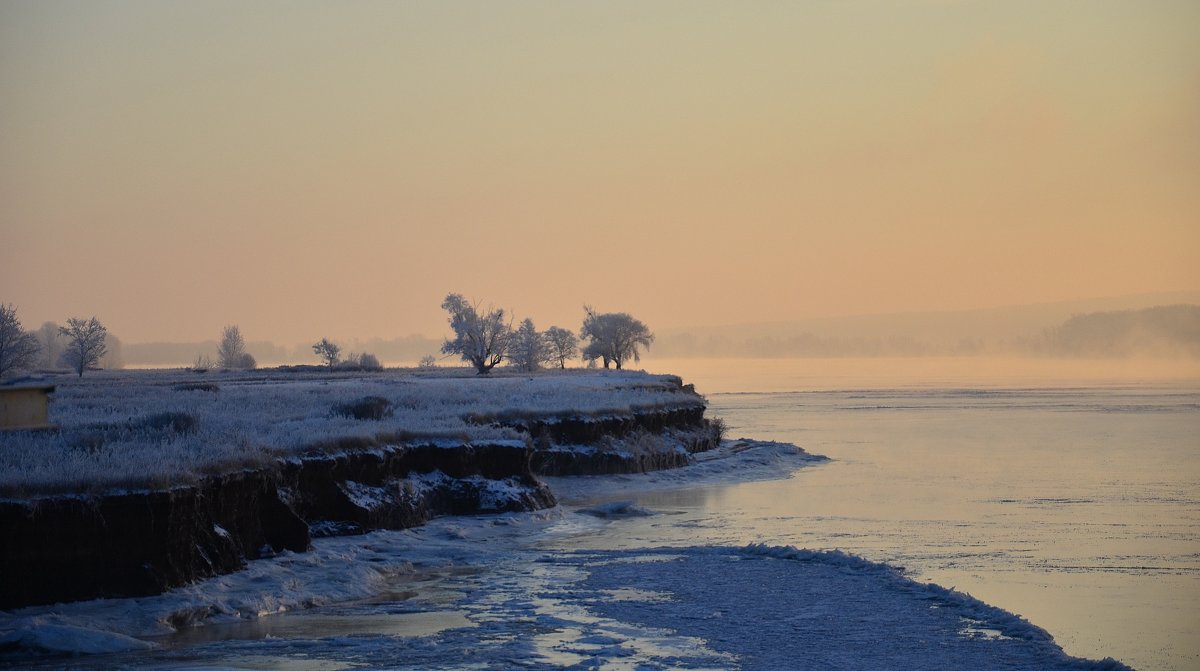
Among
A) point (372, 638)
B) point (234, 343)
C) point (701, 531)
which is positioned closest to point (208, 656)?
point (372, 638)

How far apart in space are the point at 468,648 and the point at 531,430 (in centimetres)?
2558

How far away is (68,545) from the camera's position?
17.7 metres

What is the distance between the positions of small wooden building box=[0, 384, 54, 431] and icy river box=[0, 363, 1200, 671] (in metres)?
6.78

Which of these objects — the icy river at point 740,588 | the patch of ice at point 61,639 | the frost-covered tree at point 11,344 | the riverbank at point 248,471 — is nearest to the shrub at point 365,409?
the riverbank at point 248,471

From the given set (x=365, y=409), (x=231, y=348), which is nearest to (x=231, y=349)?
(x=231, y=348)

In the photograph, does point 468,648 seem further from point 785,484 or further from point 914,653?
point 785,484

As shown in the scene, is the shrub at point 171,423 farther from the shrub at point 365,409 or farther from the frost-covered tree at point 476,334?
the frost-covered tree at point 476,334

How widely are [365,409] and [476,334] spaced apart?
74623 millimetres

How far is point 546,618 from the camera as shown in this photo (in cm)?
1783

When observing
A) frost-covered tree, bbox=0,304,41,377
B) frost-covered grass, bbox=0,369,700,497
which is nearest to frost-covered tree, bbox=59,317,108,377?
frost-covered tree, bbox=0,304,41,377

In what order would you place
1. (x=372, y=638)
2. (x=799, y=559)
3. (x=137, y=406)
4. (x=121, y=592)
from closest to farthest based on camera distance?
(x=372, y=638), (x=121, y=592), (x=799, y=559), (x=137, y=406)

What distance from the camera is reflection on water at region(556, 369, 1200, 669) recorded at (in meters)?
18.3

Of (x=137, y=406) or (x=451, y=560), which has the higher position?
(x=137, y=406)

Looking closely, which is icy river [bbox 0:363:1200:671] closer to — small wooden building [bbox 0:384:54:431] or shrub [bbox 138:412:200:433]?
shrub [bbox 138:412:200:433]
